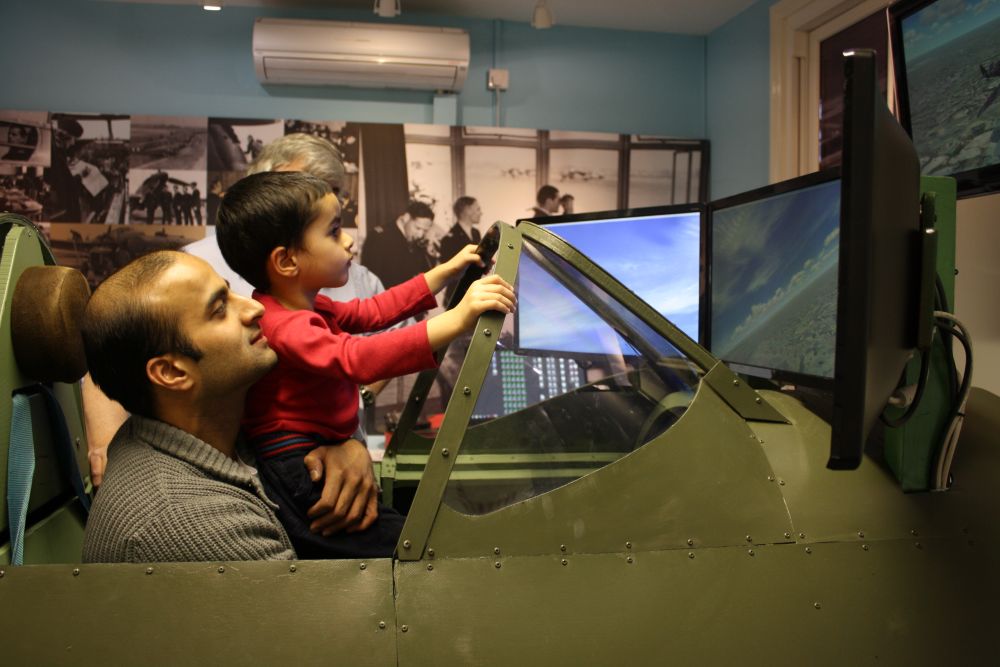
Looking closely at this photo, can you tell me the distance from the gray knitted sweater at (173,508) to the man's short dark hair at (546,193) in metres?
2.96

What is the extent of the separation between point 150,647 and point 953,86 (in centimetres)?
269

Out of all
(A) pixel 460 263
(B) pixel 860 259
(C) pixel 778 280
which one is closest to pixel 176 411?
(A) pixel 460 263

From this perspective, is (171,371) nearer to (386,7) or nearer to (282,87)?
(386,7)

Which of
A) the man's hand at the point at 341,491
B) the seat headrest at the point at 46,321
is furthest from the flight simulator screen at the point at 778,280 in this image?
the seat headrest at the point at 46,321

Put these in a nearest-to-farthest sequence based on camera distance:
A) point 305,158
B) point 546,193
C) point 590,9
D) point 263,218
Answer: point 263,218 < point 305,158 < point 590,9 < point 546,193

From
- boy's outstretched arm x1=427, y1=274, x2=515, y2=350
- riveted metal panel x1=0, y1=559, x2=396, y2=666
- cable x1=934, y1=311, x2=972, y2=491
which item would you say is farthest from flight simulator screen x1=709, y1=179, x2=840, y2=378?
riveted metal panel x1=0, y1=559, x2=396, y2=666

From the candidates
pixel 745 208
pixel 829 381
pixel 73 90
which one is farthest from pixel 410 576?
pixel 73 90

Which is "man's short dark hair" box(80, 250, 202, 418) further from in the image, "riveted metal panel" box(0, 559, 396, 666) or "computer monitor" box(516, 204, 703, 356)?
"computer monitor" box(516, 204, 703, 356)

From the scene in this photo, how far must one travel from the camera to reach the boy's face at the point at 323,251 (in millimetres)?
1540

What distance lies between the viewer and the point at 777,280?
1.91m

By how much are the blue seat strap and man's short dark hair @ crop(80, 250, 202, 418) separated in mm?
316

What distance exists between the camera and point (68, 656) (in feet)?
3.64

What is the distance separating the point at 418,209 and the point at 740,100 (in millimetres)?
1877

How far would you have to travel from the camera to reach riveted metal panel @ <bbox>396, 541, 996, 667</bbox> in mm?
1152
